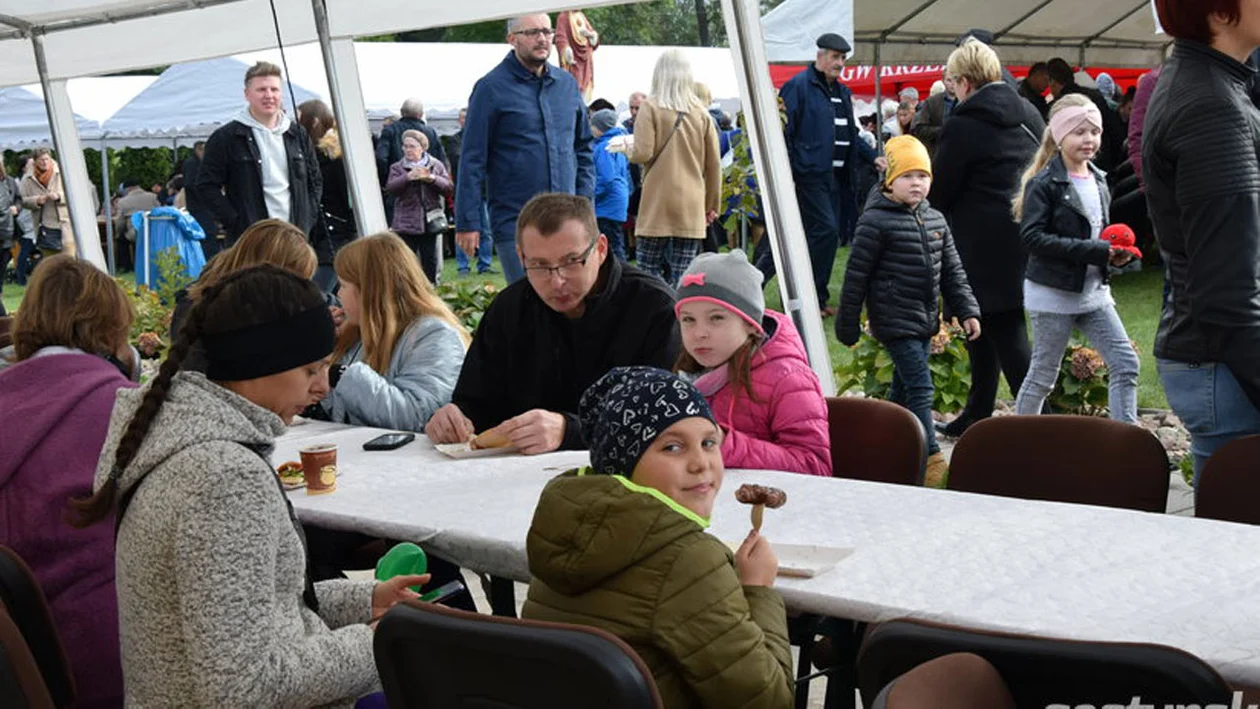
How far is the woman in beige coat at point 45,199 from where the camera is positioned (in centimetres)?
1758

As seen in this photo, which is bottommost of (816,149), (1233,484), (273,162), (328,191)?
(1233,484)

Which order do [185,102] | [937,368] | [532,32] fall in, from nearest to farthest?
[937,368], [532,32], [185,102]

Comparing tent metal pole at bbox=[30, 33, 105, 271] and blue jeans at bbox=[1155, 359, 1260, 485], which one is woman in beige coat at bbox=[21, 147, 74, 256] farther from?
blue jeans at bbox=[1155, 359, 1260, 485]

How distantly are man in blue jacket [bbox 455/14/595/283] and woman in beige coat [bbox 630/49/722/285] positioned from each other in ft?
3.00

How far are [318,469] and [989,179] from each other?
13.3 feet

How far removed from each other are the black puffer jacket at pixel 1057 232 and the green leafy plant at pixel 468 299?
3.18 m

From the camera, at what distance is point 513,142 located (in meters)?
7.01

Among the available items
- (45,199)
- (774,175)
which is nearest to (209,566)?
(774,175)

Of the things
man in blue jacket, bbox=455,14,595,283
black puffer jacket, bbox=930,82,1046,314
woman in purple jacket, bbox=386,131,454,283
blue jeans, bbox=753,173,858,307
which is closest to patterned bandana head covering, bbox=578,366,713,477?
black puffer jacket, bbox=930,82,1046,314

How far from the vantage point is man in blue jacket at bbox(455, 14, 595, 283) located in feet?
22.8

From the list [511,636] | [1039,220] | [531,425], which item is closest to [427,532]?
[531,425]

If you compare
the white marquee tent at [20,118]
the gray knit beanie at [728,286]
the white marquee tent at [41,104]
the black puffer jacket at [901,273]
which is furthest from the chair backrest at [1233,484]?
the white marquee tent at [20,118]

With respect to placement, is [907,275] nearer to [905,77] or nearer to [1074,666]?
[1074,666]

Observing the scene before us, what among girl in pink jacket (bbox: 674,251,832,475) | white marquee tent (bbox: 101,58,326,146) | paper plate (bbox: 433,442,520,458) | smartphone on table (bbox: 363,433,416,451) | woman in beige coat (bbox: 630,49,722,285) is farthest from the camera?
white marquee tent (bbox: 101,58,326,146)
